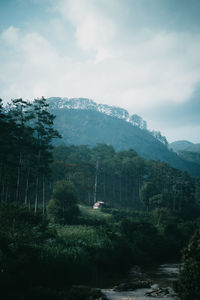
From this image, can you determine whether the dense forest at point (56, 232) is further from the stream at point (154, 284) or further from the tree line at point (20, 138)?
the stream at point (154, 284)

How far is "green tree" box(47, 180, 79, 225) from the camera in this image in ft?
130

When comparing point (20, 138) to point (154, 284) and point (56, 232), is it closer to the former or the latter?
point (56, 232)

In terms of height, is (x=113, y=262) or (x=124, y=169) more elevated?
(x=124, y=169)

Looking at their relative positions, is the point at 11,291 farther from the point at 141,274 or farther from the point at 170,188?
the point at 170,188

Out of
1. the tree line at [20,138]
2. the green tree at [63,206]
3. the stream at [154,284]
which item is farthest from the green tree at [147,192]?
the stream at [154,284]

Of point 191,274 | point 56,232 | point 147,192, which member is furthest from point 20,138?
point 147,192

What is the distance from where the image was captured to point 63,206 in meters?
40.0

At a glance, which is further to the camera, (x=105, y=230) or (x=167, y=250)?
(x=167, y=250)

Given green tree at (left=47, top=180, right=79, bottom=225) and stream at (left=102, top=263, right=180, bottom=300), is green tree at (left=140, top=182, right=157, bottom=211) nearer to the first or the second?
green tree at (left=47, top=180, right=79, bottom=225)

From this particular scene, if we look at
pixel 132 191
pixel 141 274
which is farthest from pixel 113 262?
pixel 132 191

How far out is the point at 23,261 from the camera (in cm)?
1507

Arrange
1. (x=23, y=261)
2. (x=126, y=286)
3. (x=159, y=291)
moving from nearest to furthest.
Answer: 1. (x=23, y=261)
2. (x=159, y=291)
3. (x=126, y=286)

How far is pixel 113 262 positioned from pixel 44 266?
32.2 feet

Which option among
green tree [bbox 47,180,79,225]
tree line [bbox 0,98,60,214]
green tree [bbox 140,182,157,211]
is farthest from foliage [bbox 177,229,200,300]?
green tree [bbox 140,182,157,211]
